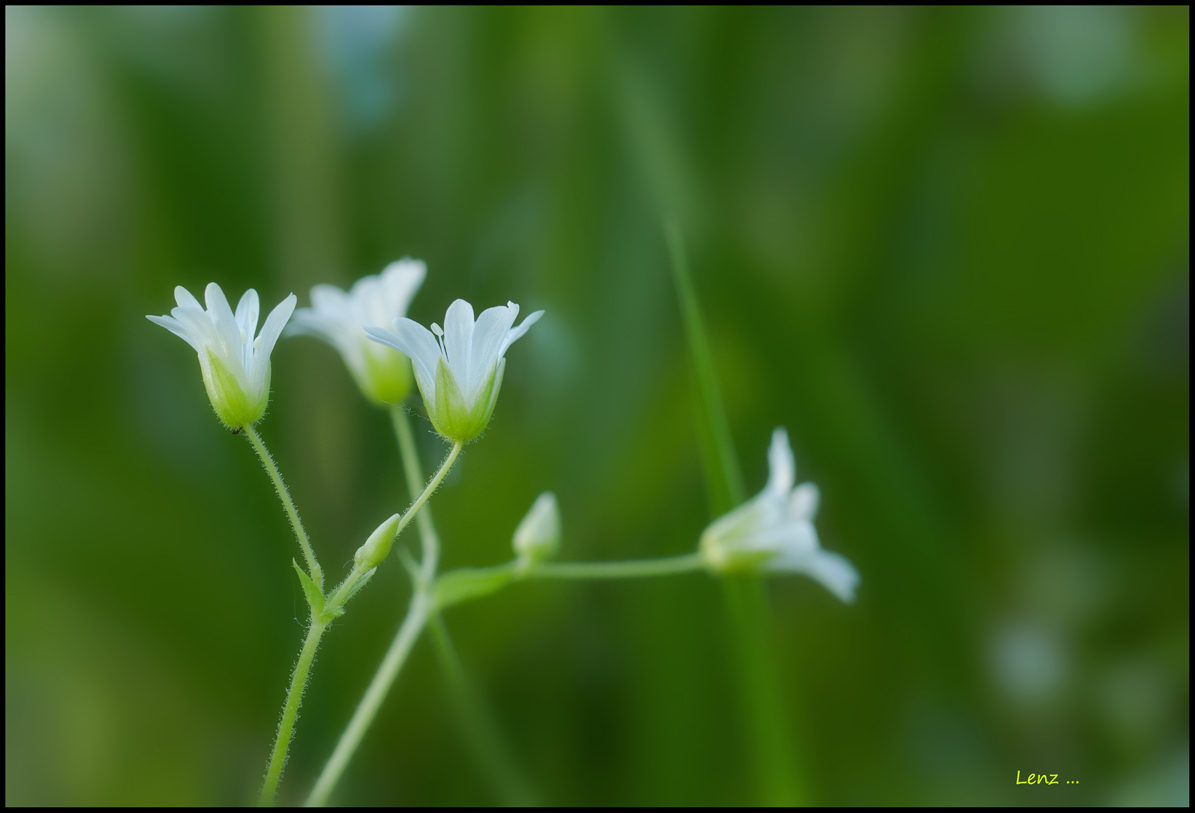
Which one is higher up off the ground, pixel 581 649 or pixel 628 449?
pixel 628 449

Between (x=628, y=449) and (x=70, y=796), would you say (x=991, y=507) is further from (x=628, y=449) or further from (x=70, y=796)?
(x=70, y=796)

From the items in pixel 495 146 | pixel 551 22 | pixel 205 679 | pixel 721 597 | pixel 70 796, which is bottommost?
pixel 70 796

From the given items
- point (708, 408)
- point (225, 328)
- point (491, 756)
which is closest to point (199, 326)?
point (225, 328)

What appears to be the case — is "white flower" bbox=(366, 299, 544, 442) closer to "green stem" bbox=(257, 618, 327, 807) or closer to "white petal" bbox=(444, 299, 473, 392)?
"white petal" bbox=(444, 299, 473, 392)

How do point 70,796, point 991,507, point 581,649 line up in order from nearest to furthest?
1. point 70,796
2. point 581,649
3. point 991,507

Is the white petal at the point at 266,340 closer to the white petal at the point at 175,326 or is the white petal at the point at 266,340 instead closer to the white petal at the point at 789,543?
the white petal at the point at 175,326

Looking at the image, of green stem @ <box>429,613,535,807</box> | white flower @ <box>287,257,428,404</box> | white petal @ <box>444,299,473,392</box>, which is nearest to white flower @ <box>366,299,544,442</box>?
white petal @ <box>444,299,473,392</box>

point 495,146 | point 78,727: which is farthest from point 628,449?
point 78,727

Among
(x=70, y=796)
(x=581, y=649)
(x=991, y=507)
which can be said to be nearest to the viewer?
(x=70, y=796)
